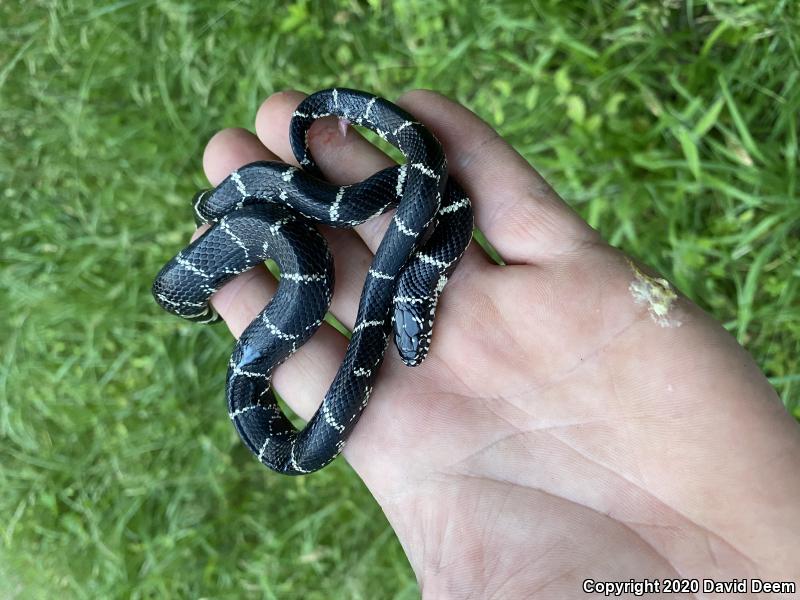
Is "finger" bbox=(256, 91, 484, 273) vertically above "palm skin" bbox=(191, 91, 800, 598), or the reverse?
"finger" bbox=(256, 91, 484, 273)

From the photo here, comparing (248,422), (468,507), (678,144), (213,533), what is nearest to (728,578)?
(468,507)

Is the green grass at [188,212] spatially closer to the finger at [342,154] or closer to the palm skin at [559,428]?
the finger at [342,154]

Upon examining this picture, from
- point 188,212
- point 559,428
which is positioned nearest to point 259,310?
point 188,212

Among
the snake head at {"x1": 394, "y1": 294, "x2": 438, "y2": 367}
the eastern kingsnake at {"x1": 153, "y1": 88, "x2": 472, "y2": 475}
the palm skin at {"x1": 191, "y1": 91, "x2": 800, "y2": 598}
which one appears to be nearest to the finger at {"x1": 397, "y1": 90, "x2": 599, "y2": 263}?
the palm skin at {"x1": 191, "y1": 91, "x2": 800, "y2": 598}

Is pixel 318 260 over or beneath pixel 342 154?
beneath

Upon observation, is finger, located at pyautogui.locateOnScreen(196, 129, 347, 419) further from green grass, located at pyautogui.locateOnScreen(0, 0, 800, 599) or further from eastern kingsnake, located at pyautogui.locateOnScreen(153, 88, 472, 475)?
green grass, located at pyautogui.locateOnScreen(0, 0, 800, 599)

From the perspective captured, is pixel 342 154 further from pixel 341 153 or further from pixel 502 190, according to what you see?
pixel 502 190

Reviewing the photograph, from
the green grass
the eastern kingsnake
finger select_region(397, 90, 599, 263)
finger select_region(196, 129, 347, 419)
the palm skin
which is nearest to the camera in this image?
the palm skin

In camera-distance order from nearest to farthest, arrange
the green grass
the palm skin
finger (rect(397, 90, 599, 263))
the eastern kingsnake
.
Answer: the palm skin, finger (rect(397, 90, 599, 263)), the eastern kingsnake, the green grass
